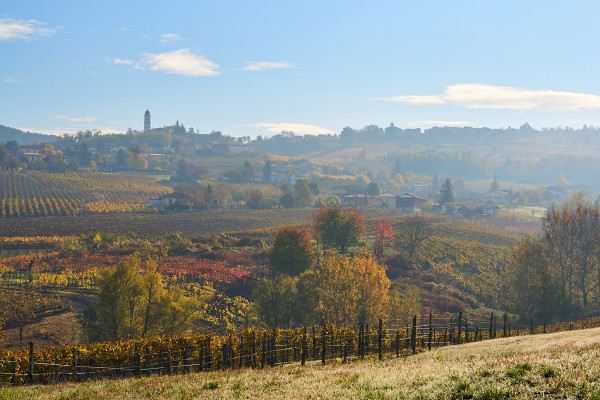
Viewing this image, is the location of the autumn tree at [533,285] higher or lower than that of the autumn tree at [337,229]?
lower

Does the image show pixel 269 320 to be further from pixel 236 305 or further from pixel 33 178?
pixel 33 178

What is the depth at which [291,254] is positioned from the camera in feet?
218

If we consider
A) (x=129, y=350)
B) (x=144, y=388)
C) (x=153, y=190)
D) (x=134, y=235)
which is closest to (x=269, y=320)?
(x=129, y=350)

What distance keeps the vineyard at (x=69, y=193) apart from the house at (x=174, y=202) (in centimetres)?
492

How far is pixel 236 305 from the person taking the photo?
54.4 meters

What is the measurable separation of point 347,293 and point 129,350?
102 ft

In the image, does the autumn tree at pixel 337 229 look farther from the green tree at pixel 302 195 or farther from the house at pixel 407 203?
the house at pixel 407 203

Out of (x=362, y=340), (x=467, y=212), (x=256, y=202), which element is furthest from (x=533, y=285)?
(x=467, y=212)

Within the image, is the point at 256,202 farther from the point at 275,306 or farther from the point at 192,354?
the point at 192,354

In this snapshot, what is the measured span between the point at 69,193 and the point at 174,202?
34.3m

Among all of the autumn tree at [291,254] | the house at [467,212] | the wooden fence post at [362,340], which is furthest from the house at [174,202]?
the wooden fence post at [362,340]

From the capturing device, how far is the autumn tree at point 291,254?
6638 cm

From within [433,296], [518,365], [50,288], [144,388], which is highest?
[518,365]

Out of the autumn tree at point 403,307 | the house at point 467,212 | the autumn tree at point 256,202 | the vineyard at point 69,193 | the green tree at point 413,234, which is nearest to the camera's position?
the autumn tree at point 403,307
